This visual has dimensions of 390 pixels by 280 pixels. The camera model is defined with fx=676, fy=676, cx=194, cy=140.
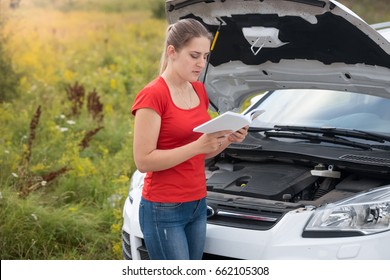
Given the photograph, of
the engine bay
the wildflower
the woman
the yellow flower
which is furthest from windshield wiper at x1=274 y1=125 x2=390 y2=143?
the yellow flower

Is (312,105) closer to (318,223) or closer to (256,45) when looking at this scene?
(256,45)

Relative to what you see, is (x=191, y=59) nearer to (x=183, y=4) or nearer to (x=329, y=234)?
(x=183, y=4)

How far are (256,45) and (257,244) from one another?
1266mm

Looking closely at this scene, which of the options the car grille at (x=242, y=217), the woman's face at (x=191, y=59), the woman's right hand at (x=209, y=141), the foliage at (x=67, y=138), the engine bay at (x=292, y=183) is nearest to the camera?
the woman's right hand at (x=209, y=141)

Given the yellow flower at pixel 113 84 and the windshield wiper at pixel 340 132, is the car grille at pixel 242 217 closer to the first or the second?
the windshield wiper at pixel 340 132

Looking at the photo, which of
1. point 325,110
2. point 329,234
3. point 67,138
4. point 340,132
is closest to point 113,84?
point 67,138

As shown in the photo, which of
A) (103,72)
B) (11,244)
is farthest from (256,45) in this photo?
(103,72)

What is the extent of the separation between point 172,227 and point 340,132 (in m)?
1.45

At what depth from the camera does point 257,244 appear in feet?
10.9

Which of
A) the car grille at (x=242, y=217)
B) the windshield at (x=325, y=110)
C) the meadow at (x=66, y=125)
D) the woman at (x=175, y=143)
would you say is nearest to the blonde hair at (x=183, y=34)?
the woman at (x=175, y=143)

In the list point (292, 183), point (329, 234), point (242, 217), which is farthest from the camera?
point (292, 183)

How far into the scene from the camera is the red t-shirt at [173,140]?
3029 millimetres

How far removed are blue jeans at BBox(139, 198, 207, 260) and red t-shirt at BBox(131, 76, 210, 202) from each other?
0.04 meters

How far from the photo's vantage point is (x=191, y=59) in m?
3.08
